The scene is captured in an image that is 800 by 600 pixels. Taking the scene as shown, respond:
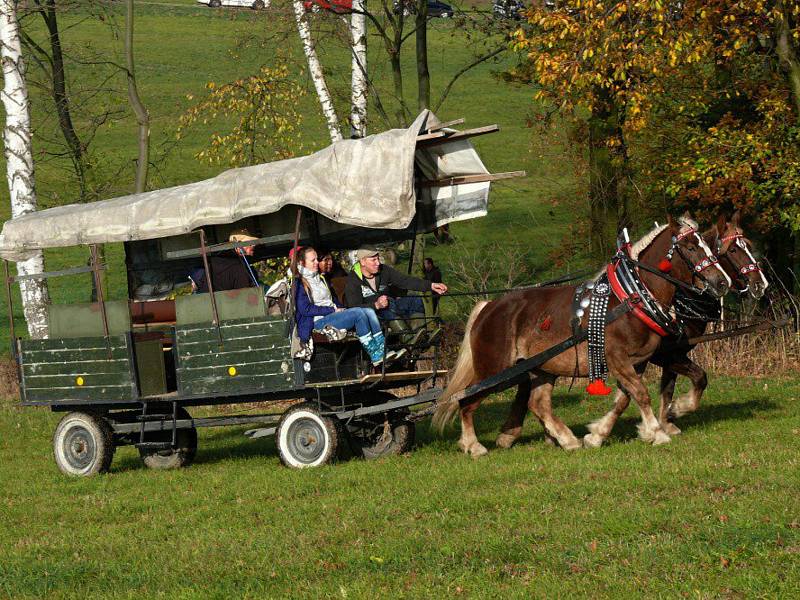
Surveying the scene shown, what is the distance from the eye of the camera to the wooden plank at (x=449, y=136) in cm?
1054

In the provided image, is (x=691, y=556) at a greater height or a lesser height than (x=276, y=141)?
lesser

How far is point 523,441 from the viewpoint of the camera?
478 inches

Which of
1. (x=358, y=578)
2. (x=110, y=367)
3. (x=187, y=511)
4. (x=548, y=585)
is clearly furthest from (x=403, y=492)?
(x=110, y=367)

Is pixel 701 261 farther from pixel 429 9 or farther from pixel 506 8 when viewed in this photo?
pixel 429 9

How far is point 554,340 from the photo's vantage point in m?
11.0

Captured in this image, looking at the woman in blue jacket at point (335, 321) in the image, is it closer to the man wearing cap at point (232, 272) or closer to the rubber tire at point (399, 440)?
the man wearing cap at point (232, 272)

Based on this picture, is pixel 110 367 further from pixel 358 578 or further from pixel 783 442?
pixel 783 442

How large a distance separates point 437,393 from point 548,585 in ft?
16.3

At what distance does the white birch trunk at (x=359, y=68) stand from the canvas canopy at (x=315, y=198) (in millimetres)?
9353

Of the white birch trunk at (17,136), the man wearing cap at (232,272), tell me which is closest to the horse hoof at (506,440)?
the man wearing cap at (232,272)

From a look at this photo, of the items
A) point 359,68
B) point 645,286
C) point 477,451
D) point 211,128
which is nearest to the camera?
point 645,286

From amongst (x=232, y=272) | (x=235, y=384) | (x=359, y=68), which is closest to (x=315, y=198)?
(x=232, y=272)

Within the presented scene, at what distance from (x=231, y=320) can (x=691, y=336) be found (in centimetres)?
450

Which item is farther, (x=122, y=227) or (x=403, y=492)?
(x=122, y=227)
